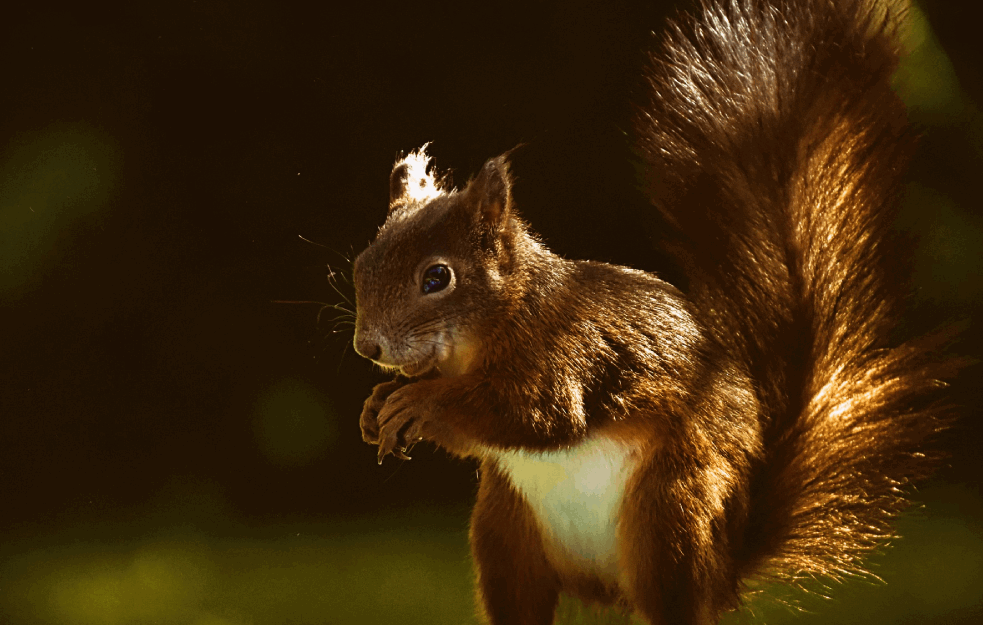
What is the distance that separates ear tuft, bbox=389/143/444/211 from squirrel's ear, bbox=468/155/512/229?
187 mm

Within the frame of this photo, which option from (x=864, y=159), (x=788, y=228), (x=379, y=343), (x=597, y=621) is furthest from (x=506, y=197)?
(x=597, y=621)

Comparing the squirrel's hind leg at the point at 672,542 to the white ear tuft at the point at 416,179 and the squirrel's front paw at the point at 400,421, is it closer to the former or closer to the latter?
the squirrel's front paw at the point at 400,421

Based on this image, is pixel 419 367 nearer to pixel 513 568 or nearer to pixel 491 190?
pixel 491 190

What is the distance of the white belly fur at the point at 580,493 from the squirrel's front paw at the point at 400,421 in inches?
6.3

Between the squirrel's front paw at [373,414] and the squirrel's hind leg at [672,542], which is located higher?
the squirrel's front paw at [373,414]

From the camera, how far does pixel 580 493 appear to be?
Result: 5.30ft

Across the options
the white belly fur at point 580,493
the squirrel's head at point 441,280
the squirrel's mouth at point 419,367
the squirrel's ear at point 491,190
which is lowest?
the white belly fur at point 580,493

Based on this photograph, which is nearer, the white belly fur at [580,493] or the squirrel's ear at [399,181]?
the white belly fur at [580,493]

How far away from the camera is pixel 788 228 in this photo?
1752 mm

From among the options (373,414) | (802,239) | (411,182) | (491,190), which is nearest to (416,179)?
(411,182)

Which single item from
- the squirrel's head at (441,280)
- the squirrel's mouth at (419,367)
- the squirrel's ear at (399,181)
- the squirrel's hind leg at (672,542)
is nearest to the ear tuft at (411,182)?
the squirrel's ear at (399,181)

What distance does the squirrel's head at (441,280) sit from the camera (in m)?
1.50

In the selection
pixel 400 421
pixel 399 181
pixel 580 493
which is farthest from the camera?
pixel 399 181

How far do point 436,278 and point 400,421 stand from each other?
0.21 meters
